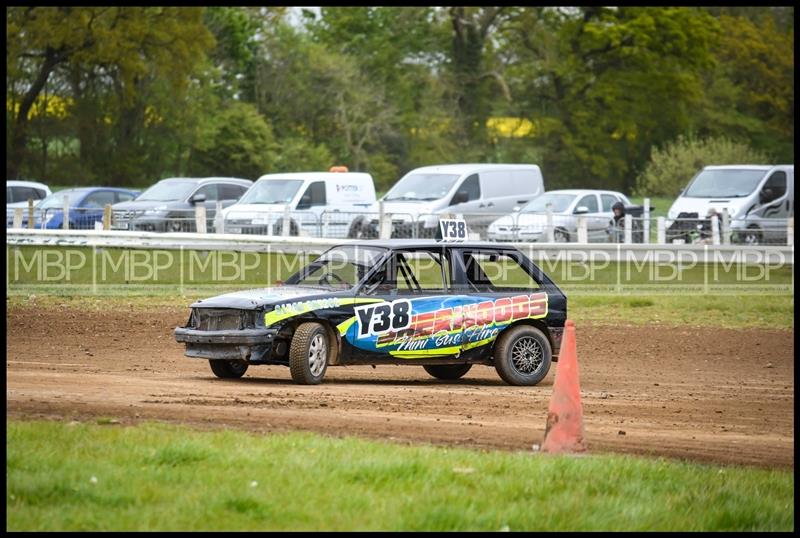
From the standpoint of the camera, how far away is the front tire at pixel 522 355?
45.4 feet

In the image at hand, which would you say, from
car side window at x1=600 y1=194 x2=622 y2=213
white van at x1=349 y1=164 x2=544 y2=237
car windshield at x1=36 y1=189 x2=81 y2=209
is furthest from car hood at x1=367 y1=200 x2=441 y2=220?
car windshield at x1=36 y1=189 x2=81 y2=209

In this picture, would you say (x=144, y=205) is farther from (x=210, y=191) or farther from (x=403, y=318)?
(x=403, y=318)

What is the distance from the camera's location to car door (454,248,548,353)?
1371 cm

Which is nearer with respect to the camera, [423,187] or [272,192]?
[272,192]

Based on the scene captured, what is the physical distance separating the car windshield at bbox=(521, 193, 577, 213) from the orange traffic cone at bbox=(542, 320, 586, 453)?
2370cm

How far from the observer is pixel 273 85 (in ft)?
219

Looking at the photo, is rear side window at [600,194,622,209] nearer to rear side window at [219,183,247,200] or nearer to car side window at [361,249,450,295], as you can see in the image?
rear side window at [219,183,247,200]

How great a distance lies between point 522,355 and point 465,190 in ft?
66.6

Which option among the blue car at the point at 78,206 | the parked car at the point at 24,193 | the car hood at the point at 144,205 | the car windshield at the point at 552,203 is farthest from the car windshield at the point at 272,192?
the parked car at the point at 24,193

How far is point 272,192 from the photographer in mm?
32781

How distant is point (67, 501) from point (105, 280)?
59.1 feet

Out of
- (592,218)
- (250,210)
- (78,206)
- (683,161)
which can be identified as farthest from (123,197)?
(683,161)

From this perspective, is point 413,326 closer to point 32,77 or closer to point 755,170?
point 755,170

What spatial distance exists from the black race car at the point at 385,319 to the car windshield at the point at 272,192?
708 inches
